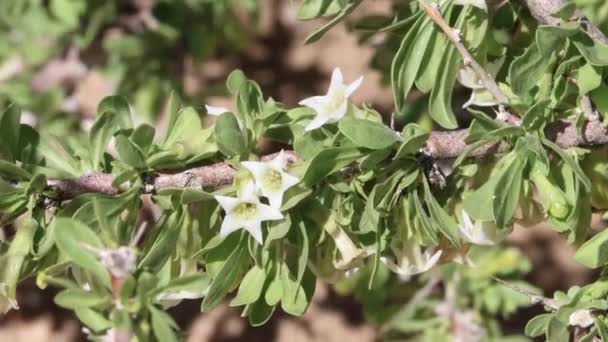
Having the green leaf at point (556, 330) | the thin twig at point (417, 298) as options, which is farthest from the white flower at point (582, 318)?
the thin twig at point (417, 298)

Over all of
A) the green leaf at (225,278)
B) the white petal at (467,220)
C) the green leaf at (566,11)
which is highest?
the green leaf at (566,11)

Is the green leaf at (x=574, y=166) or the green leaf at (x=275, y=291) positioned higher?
the green leaf at (x=574, y=166)

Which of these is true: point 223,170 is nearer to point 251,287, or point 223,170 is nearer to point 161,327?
point 251,287

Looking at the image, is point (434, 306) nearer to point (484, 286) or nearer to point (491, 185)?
point (484, 286)

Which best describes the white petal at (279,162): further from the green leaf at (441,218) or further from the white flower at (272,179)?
the green leaf at (441,218)

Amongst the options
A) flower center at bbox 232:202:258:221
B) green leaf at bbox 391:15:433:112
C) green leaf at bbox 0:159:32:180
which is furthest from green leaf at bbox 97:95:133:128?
green leaf at bbox 391:15:433:112

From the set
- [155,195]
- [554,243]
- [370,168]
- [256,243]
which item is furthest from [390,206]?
[554,243]

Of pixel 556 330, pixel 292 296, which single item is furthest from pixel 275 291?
pixel 556 330
